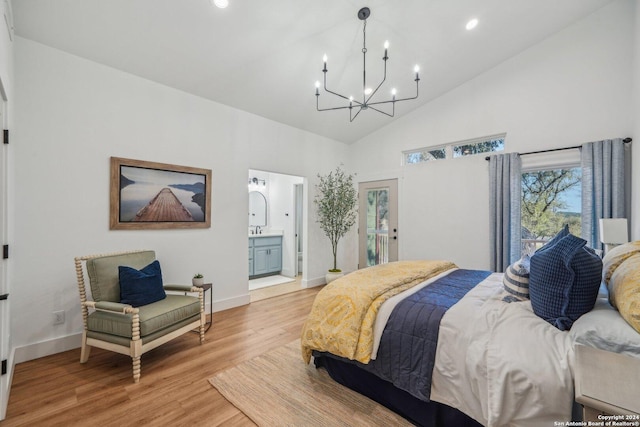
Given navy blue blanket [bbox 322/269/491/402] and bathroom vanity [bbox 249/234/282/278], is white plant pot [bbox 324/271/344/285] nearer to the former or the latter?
bathroom vanity [bbox 249/234/282/278]

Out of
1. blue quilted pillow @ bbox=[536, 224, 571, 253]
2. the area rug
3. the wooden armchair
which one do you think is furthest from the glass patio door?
the wooden armchair

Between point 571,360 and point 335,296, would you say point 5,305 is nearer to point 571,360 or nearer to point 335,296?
point 335,296

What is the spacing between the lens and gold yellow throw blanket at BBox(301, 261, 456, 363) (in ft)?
5.89

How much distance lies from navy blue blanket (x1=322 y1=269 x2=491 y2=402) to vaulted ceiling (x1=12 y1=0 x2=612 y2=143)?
112 inches

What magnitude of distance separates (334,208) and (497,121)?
2793 mm

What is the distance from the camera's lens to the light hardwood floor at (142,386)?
178cm

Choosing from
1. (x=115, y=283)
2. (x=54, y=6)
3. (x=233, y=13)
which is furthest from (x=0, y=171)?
(x=233, y=13)

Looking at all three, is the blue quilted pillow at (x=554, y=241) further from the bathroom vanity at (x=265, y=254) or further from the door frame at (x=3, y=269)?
the bathroom vanity at (x=265, y=254)

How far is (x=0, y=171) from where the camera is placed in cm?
184

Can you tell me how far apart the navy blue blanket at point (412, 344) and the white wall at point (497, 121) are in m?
2.71

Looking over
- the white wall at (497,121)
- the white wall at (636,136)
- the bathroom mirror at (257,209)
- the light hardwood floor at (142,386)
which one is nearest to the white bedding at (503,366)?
the light hardwood floor at (142,386)

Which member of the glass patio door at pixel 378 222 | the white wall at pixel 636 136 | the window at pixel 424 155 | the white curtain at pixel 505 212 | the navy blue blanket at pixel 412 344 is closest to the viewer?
the navy blue blanket at pixel 412 344

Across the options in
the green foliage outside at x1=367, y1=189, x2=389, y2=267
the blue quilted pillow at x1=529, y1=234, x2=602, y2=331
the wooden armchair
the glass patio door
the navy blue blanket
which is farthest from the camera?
the green foliage outside at x1=367, y1=189, x2=389, y2=267

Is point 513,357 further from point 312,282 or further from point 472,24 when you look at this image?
point 312,282
